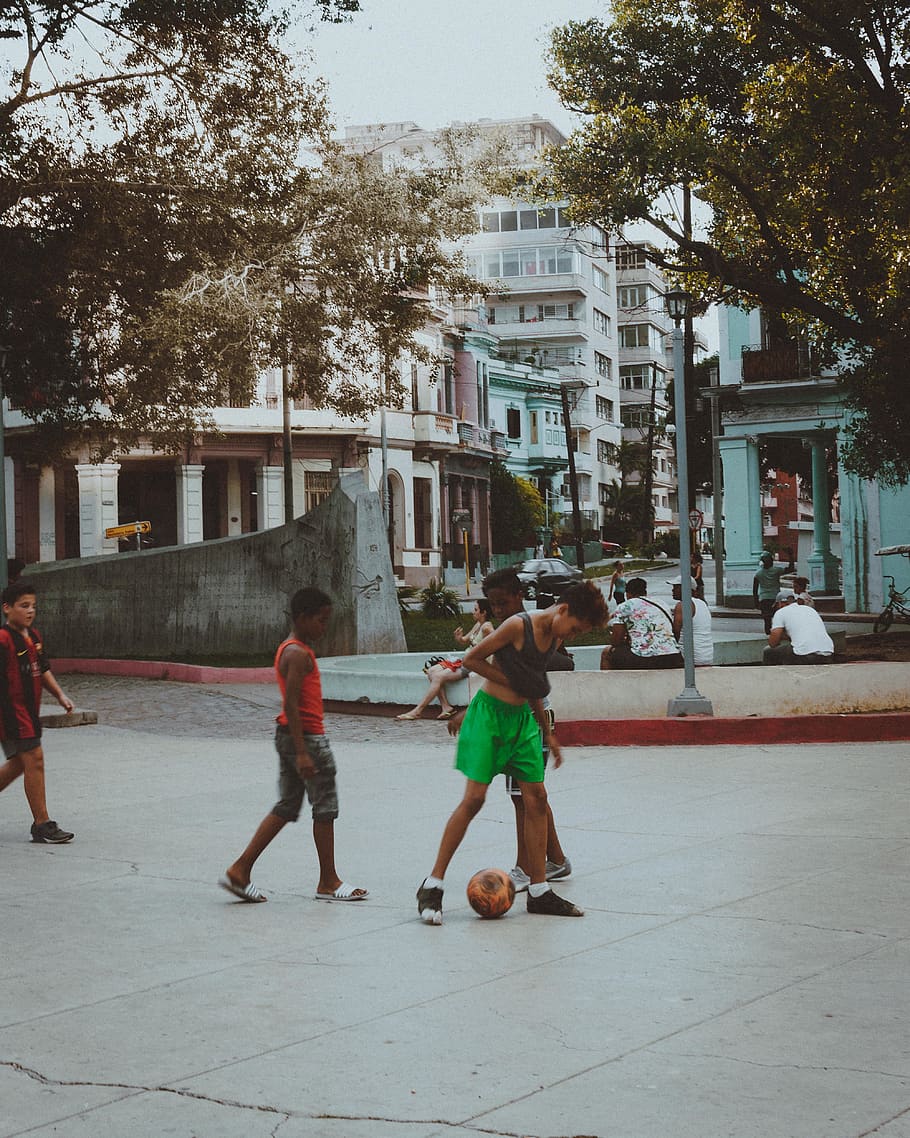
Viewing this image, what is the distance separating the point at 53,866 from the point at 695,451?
57888 millimetres

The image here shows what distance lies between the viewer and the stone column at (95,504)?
47.0m

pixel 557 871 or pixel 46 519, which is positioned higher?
pixel 46 519

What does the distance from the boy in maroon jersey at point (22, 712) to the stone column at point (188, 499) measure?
128 ft

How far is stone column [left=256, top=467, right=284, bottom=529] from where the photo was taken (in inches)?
1922

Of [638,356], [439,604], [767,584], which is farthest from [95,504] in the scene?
[638,356]

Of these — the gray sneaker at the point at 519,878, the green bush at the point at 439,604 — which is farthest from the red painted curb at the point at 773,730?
the green bush at the point at 439,604

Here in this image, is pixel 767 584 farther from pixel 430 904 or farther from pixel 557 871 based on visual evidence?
pixel 430 904

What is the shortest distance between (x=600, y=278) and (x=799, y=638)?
75588 millimetres

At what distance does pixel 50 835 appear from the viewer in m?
8.63

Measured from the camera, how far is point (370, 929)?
6270 mm

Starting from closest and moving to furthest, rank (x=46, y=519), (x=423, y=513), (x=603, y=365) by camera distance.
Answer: (x=46, y=519)
(x=423, y=513)
(x=603, y=365)

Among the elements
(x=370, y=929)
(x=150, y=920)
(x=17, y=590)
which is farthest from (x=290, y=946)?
(x=17, y=590)

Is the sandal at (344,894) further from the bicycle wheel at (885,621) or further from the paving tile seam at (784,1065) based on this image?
the bicycle wheel at (885,621)

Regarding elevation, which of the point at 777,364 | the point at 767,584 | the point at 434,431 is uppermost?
the point at 434,431
